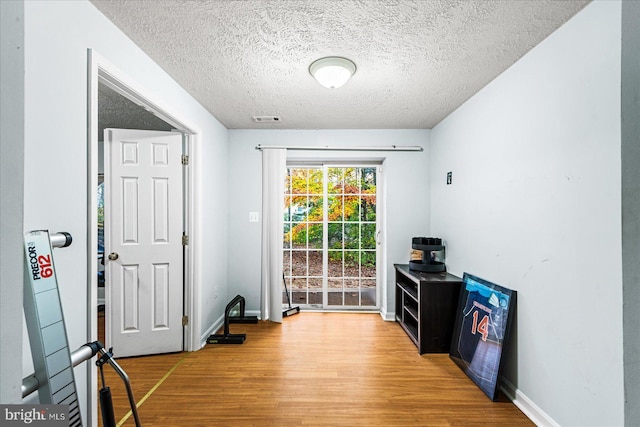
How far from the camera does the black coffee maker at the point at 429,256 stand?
130 inches

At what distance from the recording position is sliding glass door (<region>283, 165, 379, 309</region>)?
4148 millimetres

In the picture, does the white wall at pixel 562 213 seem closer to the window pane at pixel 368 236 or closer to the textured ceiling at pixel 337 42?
the textured ceiling at pixel 337 42

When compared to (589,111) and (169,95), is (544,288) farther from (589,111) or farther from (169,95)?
(169,95)

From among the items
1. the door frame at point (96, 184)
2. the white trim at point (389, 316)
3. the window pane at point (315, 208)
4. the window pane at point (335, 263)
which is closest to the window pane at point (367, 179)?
the window pane at point (315, 208)

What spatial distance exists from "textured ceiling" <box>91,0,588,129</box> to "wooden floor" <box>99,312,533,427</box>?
248 cm

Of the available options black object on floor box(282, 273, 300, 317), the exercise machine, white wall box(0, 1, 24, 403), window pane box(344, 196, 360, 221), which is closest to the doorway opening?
black object on floor box(282, 273, 300, 317)

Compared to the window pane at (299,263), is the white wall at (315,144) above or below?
above

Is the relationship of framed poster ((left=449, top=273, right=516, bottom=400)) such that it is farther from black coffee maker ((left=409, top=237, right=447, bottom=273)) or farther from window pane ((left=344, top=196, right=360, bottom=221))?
window pane ((left=344, top=196, right=360, bottom=221))

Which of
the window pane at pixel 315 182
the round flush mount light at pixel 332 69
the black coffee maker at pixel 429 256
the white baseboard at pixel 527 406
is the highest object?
the round flush mount light at pixel 332 69

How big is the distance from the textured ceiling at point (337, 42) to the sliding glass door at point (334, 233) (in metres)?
1.37

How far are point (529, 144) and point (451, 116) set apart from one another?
4.50 ft

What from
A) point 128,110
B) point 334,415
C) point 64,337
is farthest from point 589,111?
point 128,110

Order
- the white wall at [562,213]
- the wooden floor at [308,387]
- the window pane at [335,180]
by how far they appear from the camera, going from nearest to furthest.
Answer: the white wall at [562,213] < the wooden floor at [308,387] < the window pane at [335,180]

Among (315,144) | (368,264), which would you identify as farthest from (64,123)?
(368,264)
